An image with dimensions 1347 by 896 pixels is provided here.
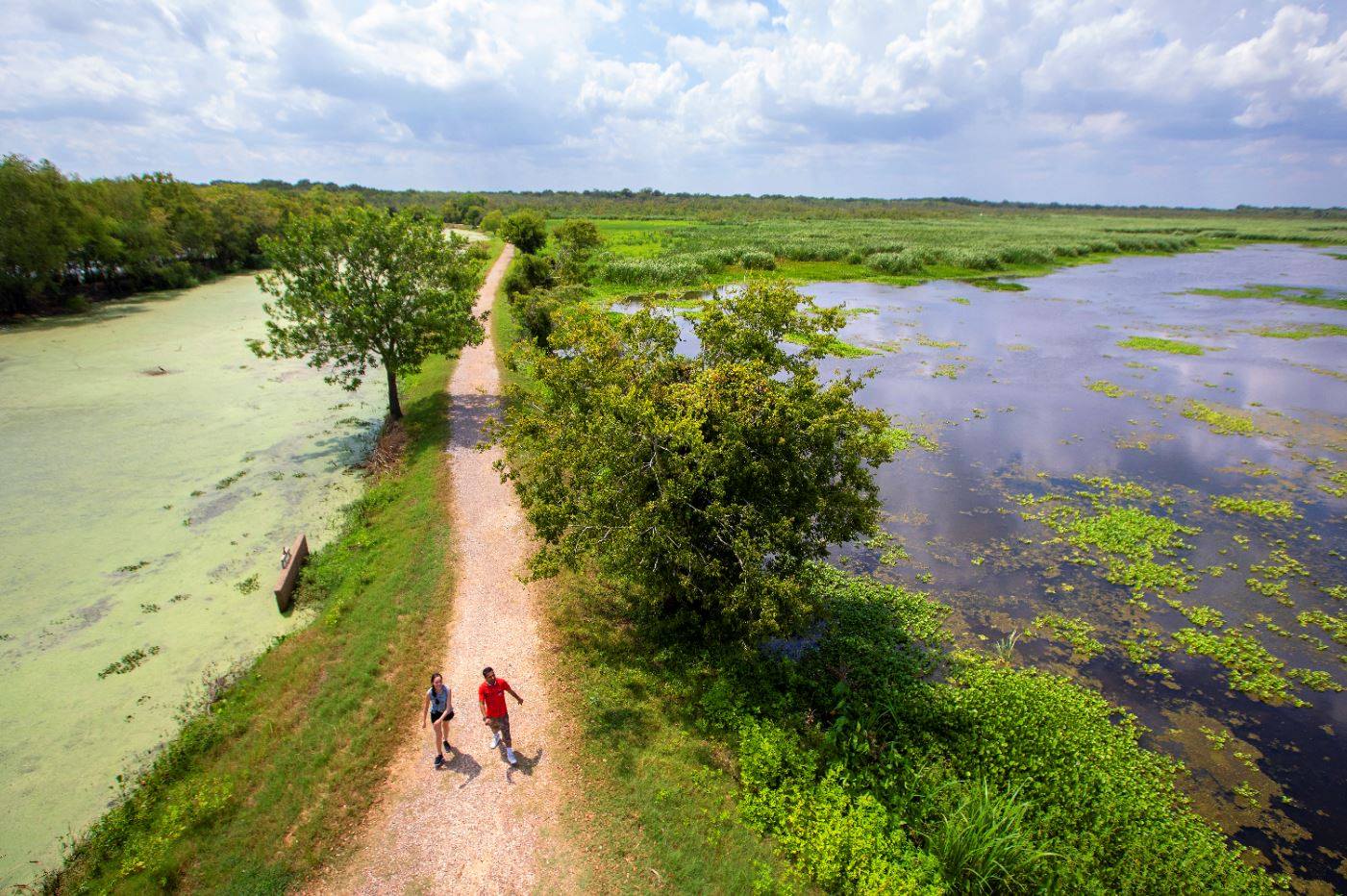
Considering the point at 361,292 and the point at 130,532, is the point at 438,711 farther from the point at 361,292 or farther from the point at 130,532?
the point at 361,292

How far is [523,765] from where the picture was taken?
11.7 m

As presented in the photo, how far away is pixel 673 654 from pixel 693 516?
3763 millimetres

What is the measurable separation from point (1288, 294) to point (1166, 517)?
6789 cm

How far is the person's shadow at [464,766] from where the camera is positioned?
37.6ft

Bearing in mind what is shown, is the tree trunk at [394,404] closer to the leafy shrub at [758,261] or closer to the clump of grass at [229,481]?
the clump of grass at [229,481]

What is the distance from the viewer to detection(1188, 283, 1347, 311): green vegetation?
59.5 metres

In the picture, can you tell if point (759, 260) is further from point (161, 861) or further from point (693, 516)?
point (161, 861)

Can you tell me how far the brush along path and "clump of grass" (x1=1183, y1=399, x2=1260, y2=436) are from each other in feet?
107

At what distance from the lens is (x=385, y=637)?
49.3 feet

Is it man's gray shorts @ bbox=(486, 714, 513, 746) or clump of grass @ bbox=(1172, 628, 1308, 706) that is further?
clump of grass @ bbox=(1172, 628, 1308, 706)

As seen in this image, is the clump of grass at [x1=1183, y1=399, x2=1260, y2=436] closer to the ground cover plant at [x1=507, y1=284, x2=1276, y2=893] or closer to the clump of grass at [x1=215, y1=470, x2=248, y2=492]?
the ground cover plant at [x1=507, y1=284, x2=1276, y2=893]

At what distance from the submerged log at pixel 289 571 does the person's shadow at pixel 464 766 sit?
334 inches

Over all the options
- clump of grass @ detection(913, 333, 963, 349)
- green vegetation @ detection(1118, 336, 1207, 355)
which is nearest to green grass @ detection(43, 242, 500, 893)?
clump of grass @ detection(913, 333, 963, 349)

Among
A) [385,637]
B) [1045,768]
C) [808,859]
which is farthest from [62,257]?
[1045,768]
